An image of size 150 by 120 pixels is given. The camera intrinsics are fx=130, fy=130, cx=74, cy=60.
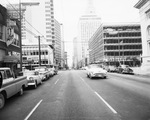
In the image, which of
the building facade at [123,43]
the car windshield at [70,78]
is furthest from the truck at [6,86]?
the building facade at [123,43]

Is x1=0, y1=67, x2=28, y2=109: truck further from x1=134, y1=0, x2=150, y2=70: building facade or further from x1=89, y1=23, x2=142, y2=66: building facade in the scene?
x1=89, y1=23, x2=142, y2=66: building facade

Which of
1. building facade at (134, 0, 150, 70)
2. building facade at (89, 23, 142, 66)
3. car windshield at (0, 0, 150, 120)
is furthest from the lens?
building facade at (89, 23, 142, 66)

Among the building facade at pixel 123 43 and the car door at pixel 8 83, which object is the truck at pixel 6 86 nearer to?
the car door at pixel 8 83

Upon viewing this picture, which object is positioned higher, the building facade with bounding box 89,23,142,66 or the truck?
the building facade with bounding box 89,23,142,66

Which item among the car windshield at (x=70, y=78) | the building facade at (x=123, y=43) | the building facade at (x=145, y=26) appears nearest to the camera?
the car windshield at (x=70, y=78)

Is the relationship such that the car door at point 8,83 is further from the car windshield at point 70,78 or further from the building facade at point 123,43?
the building facade at point 123,43

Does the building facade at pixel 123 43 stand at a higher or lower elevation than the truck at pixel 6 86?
higher

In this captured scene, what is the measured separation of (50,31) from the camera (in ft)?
322

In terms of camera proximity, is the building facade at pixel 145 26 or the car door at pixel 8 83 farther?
the building facade at pixel 145 26

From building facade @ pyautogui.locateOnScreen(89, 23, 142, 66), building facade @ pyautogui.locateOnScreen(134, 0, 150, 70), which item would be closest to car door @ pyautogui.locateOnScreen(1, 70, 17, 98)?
building facade @ pyautogui.locateOnScreen(134, 0, 150, 70)

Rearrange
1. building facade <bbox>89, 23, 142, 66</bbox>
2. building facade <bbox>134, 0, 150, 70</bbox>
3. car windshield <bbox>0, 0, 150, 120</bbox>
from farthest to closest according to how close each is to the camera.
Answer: building facade <bbox>89, 23, 142, 66</bbox> → building facade <bbox>134, 0, 150, 70</bbox> → car windshield <bbox>0, 0, 150, 120</bbox>

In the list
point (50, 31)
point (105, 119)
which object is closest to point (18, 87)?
point (105, 119)

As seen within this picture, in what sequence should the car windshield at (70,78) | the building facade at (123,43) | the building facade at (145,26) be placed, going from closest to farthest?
the car windshield at (70,78)
the building facade at (145,26)
the building facade at (123,43)

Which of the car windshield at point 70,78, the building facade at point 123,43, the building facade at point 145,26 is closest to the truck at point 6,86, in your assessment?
the car windshield at point 70,78
